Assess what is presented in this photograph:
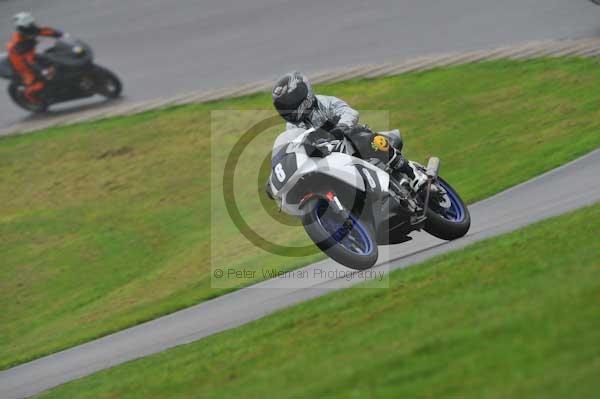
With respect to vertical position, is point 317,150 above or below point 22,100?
above

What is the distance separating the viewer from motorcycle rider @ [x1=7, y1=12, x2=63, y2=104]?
19.2m

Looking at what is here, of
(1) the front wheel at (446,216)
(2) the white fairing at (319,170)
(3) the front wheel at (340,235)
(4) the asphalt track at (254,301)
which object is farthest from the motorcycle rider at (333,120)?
(4) the asphalt track at (254,301)

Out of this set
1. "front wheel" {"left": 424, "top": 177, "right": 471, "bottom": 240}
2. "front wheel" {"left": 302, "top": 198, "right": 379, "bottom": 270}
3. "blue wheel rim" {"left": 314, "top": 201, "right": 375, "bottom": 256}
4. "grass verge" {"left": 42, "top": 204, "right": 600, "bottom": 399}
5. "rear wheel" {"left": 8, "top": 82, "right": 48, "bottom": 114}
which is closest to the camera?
"grass verge" {"left": 42, "top": 204, "right": 600, "bottom": 399}

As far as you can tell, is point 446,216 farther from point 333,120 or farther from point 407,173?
point 333,120

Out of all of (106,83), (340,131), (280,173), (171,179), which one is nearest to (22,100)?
(106,83)

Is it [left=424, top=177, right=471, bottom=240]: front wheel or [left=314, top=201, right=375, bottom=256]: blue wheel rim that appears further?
[left=424, top=177, right=471, bottom=240]: front wheel

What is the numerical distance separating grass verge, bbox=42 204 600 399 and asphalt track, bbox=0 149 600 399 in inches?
22.1

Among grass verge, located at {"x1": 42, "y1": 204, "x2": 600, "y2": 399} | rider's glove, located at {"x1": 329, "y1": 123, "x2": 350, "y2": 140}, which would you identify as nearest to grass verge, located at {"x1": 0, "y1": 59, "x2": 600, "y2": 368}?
rider's glove, located at {"x1": 329, "y1": 123, "x2": 350, "y2": 140}

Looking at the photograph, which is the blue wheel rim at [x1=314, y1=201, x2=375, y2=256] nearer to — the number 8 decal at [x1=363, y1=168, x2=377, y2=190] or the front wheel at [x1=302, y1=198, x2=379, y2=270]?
the front wheel at [x1=302, y1=198, x2=379, y2=270]

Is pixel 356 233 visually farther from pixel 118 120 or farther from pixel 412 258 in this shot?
pixel 118 120

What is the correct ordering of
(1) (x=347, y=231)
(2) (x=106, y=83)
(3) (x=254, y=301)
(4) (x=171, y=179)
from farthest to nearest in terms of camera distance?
(2) (x=106, y=83)
(4) (x=171, y=179)
(3) (x=254, y=301)
(1) (x=347, y=231)

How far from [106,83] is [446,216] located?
37.3 ft

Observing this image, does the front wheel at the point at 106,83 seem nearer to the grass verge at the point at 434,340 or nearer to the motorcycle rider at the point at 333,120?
the motorcycle rider at the point at 333,120

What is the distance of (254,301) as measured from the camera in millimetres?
10156
